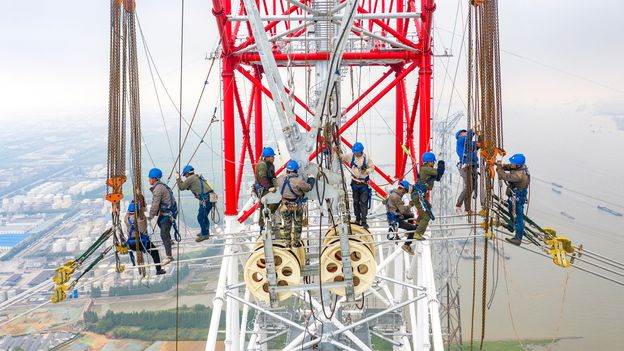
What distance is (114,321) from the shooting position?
4900 centimetres

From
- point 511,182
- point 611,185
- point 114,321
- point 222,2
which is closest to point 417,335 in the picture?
point 511,182

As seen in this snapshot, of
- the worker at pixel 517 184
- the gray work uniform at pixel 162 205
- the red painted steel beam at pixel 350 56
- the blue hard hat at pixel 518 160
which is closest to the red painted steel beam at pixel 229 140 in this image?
the red painted steel beam at pixel 350 56

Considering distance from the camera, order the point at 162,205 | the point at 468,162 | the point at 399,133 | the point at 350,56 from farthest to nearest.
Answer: the point at 399,133 < the point at 350,56 < the point at 468,162 < the point at 162,205

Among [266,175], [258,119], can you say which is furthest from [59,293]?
[258,119]

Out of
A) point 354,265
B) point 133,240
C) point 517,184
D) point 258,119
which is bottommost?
point 354,265

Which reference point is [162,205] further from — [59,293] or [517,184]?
[517,184]

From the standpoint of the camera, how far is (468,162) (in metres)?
9.44

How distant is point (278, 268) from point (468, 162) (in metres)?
4.39

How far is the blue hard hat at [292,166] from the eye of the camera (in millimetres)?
7613

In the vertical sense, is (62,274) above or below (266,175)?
below

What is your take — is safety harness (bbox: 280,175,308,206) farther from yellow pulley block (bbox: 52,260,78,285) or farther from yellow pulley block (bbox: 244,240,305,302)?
yellow pulley block (bbox: 52,260,78,285)

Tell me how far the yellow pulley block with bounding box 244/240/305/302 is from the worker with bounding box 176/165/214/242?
1.92m

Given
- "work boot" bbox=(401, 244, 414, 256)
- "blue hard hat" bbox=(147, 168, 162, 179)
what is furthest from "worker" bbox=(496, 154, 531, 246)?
"blue hard hat" bbox=(147, 168, 162, 179)

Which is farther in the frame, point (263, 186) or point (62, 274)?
point (263, 186)
